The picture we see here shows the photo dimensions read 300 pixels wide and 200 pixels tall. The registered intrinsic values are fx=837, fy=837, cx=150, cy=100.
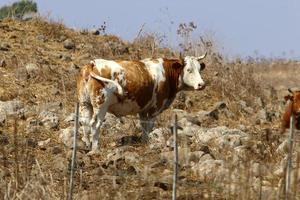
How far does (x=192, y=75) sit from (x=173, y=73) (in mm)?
479

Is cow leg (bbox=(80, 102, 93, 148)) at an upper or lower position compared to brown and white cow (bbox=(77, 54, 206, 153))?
lower

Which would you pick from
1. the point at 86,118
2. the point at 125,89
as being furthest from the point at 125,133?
the point at 125,89

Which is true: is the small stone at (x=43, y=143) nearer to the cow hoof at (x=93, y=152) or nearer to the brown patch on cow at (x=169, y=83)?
the cow hoof at (x=93, y=152)

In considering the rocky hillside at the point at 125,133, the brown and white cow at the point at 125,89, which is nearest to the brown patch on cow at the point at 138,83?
the brown and white cow at the point at 125,89

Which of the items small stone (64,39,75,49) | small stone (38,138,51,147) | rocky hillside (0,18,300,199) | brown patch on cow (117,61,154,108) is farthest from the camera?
small stone (64,39,75,49)

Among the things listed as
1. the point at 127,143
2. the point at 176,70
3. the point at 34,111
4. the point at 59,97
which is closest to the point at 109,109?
the point at 127,143

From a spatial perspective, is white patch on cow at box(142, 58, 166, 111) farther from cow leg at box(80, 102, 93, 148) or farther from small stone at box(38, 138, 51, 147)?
small stone at box(38, 138, 51, 147)

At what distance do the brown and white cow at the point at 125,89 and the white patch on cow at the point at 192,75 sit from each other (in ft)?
0.53

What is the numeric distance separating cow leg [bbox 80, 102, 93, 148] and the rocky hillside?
6.6 inches

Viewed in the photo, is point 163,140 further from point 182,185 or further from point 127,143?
point 182,185

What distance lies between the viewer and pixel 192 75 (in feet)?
47.9

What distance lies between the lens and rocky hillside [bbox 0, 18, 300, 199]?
8.44m

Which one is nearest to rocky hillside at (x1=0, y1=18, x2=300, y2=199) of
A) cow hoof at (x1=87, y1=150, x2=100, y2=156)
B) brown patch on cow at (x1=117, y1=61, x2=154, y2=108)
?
cow hoof at (x1=87, y1=150, x2=100, y2=156)

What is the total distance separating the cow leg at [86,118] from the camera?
43.4 ft
